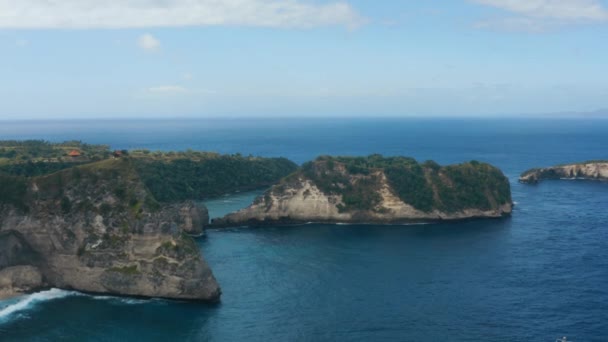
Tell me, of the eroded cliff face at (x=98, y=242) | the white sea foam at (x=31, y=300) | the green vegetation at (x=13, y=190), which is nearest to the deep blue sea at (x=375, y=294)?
the white sea foam at (x=31, y=300)

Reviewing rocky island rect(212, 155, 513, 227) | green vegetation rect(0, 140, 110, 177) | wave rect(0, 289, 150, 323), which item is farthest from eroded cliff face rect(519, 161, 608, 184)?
wave rect(0, 289, 150, 323)

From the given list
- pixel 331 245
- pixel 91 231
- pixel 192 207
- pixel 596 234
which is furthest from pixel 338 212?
pixel 91 231

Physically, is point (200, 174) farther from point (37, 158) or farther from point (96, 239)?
point (96, 239)

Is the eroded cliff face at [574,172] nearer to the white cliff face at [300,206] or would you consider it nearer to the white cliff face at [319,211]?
the white cliff face at [319,211]

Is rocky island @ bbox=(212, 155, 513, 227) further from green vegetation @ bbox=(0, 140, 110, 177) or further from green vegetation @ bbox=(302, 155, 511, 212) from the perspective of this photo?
green vegetation @ bbox=(0, 140, 110, 177)

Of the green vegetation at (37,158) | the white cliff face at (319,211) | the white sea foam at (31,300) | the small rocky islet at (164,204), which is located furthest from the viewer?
the white cliff face at (319,211)
